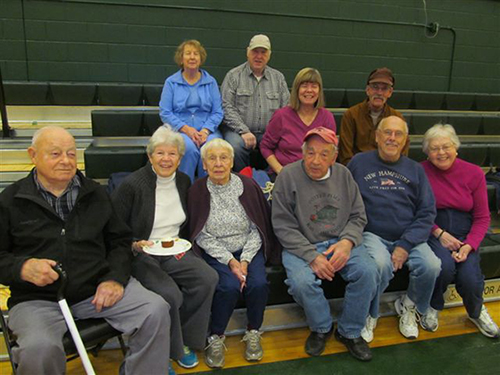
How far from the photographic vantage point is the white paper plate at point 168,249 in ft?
5.66

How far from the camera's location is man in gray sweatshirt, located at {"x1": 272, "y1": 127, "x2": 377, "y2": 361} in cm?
192

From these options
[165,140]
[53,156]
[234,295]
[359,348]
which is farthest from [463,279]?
[53,156]

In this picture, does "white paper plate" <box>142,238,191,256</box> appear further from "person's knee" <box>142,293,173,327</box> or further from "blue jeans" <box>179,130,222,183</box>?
"blue jeans" <box>179,130,222,183</box>

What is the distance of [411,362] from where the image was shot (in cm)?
190

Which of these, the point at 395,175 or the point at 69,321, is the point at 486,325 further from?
the point at 69,321

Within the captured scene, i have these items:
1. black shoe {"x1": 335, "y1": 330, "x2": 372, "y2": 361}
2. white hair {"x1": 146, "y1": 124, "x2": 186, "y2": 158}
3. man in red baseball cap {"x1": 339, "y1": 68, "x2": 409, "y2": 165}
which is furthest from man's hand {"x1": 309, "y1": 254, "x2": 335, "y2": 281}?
man in red baseball cap {"x1": 339, "y1": 68, "x2": 409, "y2": 165}

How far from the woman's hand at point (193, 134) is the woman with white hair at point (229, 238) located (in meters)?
0.66

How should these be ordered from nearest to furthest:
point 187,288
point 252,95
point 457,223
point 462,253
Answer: point 187,288, point 462,253, point 457,223, point 252,95

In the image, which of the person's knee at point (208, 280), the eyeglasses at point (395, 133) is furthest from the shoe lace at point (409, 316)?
the person's knee at point (208, 280)

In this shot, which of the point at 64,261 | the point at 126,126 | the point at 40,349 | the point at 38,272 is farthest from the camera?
the point at 126,126

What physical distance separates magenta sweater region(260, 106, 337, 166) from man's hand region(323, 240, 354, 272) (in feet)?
2.43

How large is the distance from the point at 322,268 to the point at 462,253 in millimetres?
791

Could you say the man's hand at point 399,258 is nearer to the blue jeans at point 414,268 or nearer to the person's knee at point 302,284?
the blue jeans at point 414,268

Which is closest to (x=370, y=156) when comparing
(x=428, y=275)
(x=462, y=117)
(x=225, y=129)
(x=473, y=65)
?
(x=428, y=275)
